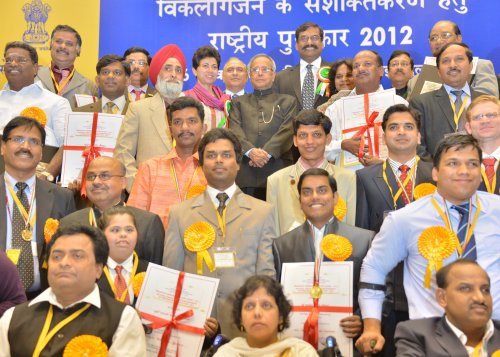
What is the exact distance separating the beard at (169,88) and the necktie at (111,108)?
50 cm

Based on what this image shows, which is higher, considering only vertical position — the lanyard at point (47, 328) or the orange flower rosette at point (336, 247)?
the orange flower rosette at point (336, 247)

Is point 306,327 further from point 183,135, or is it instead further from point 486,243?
point 183,135

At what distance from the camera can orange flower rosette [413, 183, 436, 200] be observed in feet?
17.5

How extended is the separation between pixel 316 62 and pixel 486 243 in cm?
389

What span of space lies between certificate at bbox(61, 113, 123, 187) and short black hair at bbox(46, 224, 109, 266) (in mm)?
2252

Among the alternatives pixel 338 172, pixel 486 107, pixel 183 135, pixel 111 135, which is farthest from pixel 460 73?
pixel 111 135

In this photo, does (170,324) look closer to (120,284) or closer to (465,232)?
(120,284)

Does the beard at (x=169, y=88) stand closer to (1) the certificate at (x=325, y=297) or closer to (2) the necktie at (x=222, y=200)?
(2) the necktie at (x=222, y=200)

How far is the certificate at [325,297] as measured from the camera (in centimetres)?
464

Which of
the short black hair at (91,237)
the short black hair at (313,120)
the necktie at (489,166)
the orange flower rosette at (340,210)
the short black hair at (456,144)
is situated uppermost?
the short black hair at (313,120)

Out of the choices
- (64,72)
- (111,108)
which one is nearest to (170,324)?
(111,108)

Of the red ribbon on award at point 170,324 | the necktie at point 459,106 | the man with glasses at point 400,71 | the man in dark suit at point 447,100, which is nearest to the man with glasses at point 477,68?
the man with glasses at point 400,71

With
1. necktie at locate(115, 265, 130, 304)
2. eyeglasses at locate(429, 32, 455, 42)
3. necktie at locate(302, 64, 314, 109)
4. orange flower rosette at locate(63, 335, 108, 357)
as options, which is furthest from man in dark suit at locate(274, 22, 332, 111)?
orange flower rosette at locate(63, 335, 108, 357)

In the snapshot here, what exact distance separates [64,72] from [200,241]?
12.2ft
